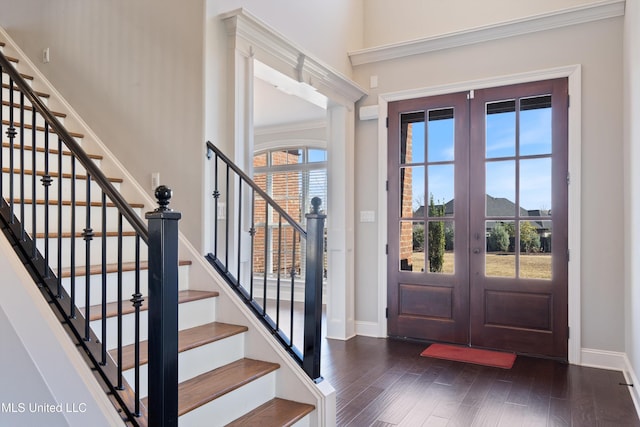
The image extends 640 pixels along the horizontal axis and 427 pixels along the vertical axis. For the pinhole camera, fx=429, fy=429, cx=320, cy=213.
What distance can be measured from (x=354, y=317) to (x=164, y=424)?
3.21 m

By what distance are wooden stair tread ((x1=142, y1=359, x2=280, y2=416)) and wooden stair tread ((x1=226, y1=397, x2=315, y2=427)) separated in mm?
171

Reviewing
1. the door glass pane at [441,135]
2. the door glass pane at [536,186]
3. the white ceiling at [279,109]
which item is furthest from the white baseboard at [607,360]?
the white ceiling at [279,109]

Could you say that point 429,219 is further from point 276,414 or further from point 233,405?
point 233,405

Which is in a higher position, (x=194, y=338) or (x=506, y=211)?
(x=506, y=211)

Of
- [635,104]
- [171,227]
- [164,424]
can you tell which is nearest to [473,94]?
[635,104]

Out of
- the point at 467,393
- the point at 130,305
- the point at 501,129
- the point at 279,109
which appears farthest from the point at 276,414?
the point at 279,109

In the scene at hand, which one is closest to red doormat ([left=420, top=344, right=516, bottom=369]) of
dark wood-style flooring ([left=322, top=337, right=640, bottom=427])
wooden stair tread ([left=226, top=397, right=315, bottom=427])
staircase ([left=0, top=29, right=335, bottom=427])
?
dark wood-style flooring ([left=322, top=337, right=640, bottom=427])

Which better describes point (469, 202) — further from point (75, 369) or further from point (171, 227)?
point (75, 369)

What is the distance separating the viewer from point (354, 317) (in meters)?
4.57

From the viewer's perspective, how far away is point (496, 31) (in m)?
3.98

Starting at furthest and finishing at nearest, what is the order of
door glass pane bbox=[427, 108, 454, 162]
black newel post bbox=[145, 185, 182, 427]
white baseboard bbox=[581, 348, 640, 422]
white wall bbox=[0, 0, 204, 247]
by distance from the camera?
door glass pane bbox=[427, 108, 454, 162], white baseboard bbox=[581, 348, 640, 422], white wall bbox=[0, 0, 204, 247], black newel post bbox=[145, 185, 182, 427]

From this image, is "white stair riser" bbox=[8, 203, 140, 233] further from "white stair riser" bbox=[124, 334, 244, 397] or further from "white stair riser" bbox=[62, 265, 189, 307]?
"white stair riser" bbox=[124, 334, 244, 397]

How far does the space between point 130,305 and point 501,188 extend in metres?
3.25

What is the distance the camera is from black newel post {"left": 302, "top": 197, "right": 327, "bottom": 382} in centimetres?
243
